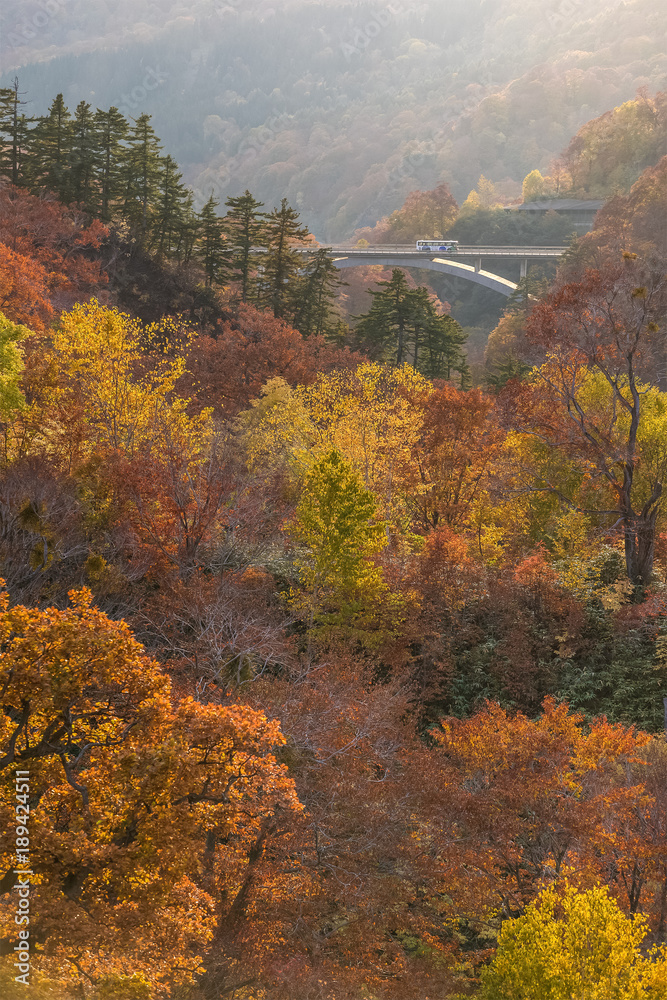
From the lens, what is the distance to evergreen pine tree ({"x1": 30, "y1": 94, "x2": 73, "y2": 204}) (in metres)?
56.4

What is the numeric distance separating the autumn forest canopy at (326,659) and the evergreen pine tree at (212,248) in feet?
26.9

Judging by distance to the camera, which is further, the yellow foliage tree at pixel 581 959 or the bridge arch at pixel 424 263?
the bridge arch at pixel 424 263

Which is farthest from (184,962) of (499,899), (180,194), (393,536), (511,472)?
(180,194)

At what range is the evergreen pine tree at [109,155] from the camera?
57875 millimetres

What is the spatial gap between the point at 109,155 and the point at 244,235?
1191 cm

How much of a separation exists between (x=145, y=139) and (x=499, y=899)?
5871 cm

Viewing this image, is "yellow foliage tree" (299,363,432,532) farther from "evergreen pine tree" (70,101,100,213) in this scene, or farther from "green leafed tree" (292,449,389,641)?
"evergreen pine tree" (70,101,100,213)

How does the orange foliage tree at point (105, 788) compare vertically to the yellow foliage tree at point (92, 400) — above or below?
below

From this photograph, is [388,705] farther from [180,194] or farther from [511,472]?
[180,194]

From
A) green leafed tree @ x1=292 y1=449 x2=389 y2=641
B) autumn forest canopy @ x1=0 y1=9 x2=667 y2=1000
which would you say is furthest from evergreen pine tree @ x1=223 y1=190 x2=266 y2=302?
green leafed tree @ x1=292 y1=449 x2=389 y2=641

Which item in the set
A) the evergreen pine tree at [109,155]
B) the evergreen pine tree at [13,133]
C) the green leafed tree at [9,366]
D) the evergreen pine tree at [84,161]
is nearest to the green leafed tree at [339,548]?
the green leafed tree at [9,366]

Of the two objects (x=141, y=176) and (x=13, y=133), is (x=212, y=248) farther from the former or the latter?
(x=13, y=133)

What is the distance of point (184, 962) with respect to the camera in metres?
12.6

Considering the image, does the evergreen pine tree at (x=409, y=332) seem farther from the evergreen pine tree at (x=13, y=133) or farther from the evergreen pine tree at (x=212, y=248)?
the evergreen pine tree at (x=13, y=133)
